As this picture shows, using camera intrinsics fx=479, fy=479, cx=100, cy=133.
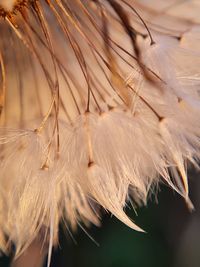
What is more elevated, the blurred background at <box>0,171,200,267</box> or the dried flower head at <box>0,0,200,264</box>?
the dried flower head at <box>0,0,200,264</box>

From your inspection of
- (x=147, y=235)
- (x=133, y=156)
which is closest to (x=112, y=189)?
(x=133, y=156)

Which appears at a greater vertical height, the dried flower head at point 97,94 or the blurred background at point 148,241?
the dried flower head at point 97,94

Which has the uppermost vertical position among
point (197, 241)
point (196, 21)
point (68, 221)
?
point (196, 21)

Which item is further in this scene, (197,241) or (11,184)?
(197,241)

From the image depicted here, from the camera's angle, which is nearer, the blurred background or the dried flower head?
the dried flower head

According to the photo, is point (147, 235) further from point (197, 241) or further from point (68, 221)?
point (68, 221)
